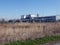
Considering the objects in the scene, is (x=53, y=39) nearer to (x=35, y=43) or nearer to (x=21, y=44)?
(x=35, y=43)

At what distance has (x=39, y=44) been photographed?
18562 mm

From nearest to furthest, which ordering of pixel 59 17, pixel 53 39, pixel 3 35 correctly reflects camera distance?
pixel 3 35 < pixel 53 39 < pixel 59 17

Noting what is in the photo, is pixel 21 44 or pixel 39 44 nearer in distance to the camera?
pixel 21 44

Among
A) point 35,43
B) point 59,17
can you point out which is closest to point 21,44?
point 35,43

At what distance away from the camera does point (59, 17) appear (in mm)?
92812

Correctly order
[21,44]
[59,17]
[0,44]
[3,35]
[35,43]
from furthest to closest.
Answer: [59,17]
[3,35]
[35,43]
[21,44]
[0,44]

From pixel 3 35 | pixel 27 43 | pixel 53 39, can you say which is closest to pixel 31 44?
pixel 27 43

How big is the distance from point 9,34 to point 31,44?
424 cm

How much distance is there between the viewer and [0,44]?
15727mm

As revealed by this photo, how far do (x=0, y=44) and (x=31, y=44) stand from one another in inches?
124

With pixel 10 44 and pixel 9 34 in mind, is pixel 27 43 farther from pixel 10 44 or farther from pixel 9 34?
pixel 9 34

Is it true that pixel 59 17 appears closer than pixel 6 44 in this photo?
No

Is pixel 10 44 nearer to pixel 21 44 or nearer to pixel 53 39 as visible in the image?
pixel 21 44

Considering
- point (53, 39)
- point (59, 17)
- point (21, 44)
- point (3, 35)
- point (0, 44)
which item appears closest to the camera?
point (0, 44)
